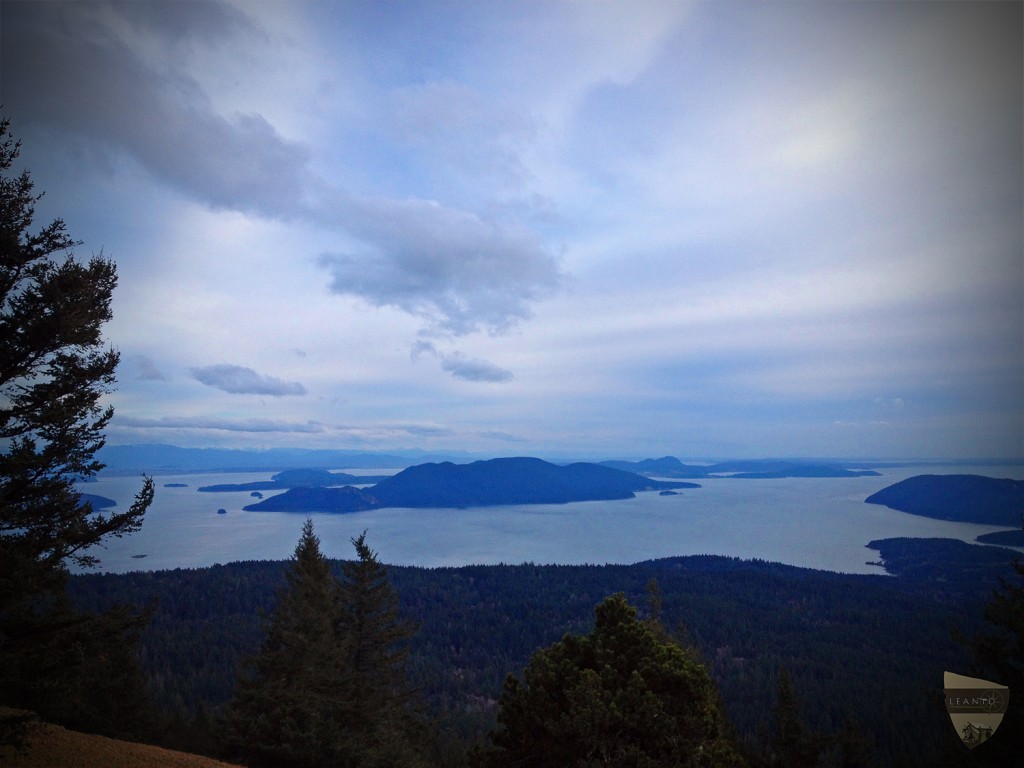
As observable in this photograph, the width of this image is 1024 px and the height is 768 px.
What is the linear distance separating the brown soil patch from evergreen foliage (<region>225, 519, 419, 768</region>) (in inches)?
119

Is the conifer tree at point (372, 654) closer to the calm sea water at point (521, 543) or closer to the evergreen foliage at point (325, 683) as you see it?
the evergreen foliage at point (325, 683)

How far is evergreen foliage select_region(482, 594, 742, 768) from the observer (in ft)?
28.0

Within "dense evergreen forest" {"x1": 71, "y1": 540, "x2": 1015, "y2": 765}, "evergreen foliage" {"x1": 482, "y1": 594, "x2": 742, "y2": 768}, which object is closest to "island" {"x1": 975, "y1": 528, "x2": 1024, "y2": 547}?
"dense evergreen forest" {"x1": 71, "y1": 540, "x2": 1015, "y2": 765}

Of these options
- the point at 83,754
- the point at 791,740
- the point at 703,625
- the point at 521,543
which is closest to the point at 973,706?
the point at 791,740

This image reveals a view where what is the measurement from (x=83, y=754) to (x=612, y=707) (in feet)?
36.0

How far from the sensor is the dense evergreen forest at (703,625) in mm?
61031

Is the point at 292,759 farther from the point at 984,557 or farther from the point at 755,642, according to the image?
the point at 984,557

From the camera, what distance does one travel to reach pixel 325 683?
640 inches

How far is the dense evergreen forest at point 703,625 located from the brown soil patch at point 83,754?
36.4m

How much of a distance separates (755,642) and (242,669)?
93.9m

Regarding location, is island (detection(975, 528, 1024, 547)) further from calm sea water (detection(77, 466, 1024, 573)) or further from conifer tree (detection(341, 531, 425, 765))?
conifer tree (detection(341, 531, 425, 765))

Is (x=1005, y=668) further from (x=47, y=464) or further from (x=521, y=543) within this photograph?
(x=521, y=543)

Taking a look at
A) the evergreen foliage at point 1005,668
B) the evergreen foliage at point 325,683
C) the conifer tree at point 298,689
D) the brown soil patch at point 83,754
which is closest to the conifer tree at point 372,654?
the evergreen foliage at point 325,683

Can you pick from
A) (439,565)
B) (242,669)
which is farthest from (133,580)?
(242,669)
